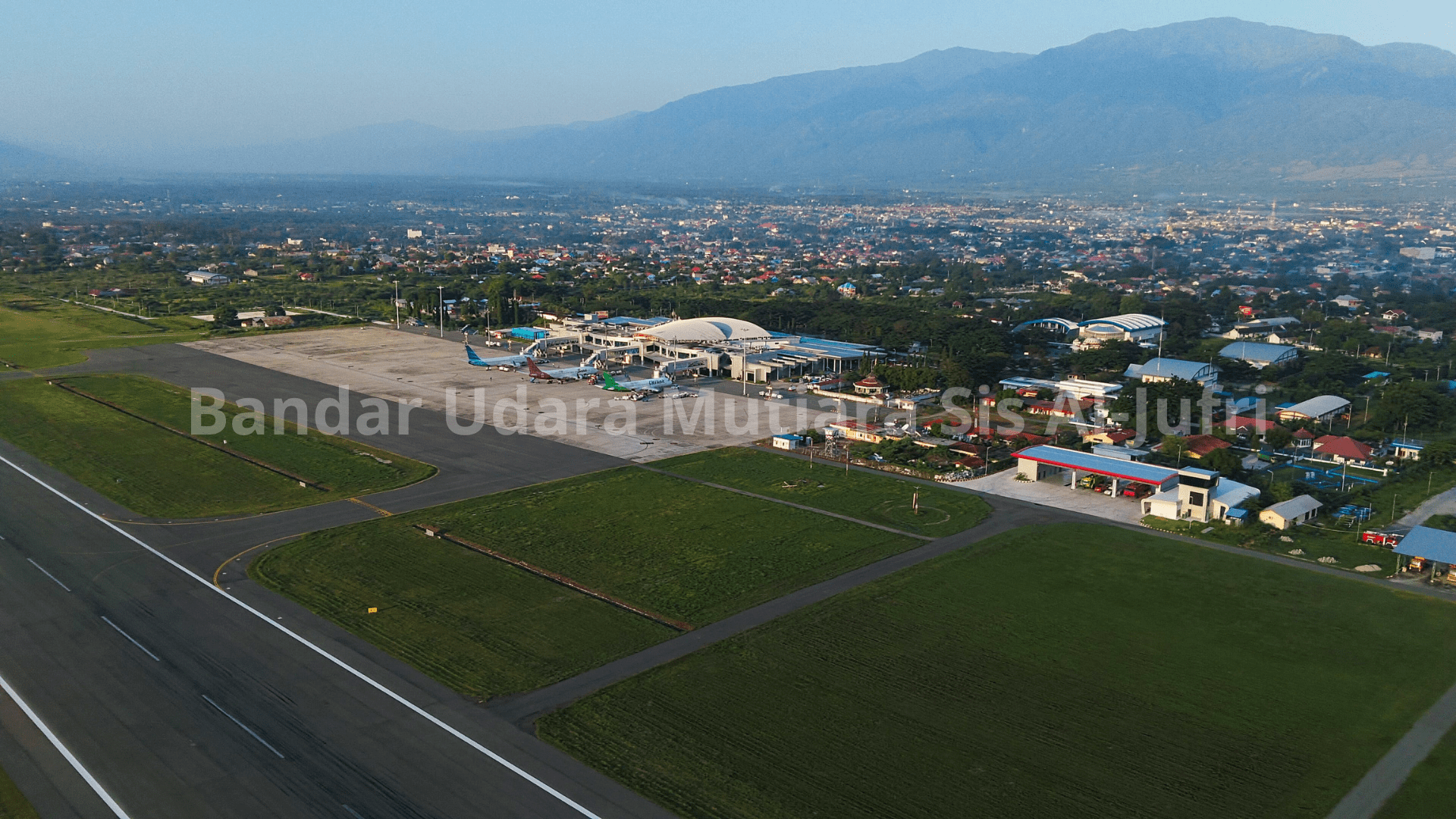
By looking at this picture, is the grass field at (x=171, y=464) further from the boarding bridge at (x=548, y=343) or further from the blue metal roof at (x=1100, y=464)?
the blue metal roof at (x=1100, y=464)

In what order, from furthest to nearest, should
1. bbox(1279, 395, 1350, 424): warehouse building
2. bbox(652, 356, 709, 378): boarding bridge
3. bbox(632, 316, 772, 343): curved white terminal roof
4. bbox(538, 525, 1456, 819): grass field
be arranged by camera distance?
bbox(632, 316, 772, 343): curved white terminal roof, bbox(652, 356, 709, 378): boarding bridge, bbox(1279, 395, 1350, 424): warehouse building, bbox(538, 525, 1456, 819): grass field

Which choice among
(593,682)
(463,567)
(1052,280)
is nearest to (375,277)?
(1052,280)

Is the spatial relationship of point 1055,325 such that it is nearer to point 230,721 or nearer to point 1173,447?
point 1173,447

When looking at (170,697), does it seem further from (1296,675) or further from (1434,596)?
(1434,596)

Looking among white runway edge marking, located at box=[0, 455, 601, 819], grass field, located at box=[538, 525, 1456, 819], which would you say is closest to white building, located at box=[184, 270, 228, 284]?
white runway edge marking, located at box=[0, 455, 601, 819]

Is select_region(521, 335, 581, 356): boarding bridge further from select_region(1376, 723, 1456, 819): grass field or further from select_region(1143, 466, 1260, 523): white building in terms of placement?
select_region(1376, 723, 1456, 819): grass field

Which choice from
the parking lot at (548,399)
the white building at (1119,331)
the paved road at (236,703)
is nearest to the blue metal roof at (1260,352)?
the white building at (1119,331)
